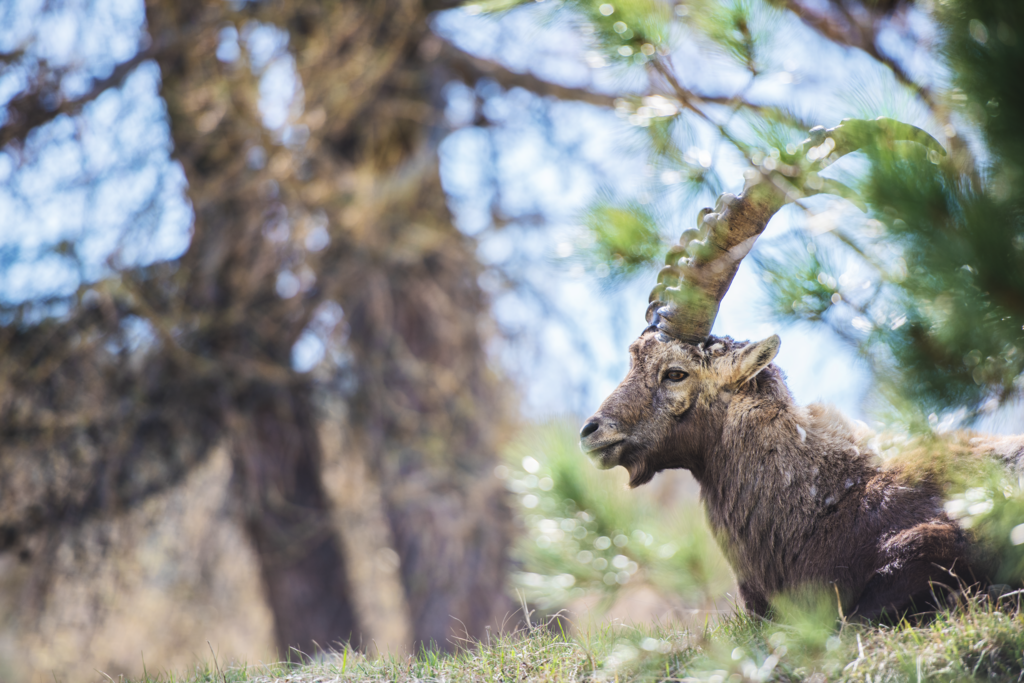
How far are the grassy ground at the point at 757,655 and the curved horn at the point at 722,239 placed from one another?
122cm

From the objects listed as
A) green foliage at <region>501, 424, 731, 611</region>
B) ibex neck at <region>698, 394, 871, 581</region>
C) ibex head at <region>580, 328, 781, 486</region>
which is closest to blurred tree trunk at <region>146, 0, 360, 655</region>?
green foliage at <region>501, 424, 731, 611</region>

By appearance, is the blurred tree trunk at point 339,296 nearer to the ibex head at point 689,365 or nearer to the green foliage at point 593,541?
the green foliage at point 593,541

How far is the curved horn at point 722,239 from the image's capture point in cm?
278

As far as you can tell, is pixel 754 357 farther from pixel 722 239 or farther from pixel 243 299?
pixel 243 299

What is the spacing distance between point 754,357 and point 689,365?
261 millimetres

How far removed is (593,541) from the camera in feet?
17.2

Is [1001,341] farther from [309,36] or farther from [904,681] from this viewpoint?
[309,36]

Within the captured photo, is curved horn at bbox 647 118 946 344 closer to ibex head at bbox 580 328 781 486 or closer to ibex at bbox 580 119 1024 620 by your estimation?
ibex at bbox 580 119 1024 620

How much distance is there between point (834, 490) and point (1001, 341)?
122cm

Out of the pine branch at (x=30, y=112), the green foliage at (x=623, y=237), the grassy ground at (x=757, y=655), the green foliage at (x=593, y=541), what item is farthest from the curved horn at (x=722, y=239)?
the pine branch at (x=30, y=112)

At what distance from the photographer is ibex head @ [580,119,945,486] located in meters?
3.21

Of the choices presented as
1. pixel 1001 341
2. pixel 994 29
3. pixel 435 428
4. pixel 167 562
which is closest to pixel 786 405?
pixel 1001 341

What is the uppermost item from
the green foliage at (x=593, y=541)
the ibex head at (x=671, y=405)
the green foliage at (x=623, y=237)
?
the green foliage at (x=623, y=237)

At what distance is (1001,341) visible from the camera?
6.88 ft
